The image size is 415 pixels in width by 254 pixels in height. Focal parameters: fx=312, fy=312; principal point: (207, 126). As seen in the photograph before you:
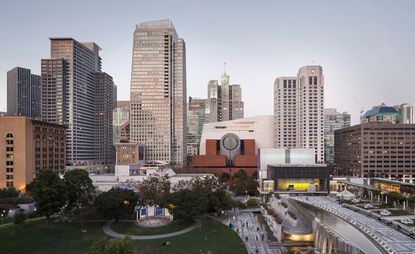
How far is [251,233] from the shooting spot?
60938 mm

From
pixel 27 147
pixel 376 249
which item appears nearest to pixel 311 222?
pixel 376 249

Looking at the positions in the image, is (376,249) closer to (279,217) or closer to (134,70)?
(279,217)

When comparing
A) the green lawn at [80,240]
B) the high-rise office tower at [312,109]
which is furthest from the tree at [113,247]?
the high-rise office tower at [312,109]

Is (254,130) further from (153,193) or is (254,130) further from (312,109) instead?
(153,193)

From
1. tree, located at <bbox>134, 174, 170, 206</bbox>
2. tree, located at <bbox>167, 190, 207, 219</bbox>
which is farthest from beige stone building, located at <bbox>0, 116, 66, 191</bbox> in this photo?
tree, located at <bbox>167, 190, 207, 219</bbox>

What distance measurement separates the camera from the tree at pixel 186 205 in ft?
210

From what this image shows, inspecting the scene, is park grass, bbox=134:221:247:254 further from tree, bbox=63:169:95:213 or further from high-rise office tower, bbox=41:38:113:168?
high-rise office tower, bbox=41:38:113:168

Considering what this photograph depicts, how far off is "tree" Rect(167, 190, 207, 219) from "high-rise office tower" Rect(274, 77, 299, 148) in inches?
4325

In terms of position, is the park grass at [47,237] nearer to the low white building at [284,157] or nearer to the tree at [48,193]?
the tree at [48,193]

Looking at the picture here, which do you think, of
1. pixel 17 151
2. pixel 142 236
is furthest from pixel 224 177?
pixel 142 236

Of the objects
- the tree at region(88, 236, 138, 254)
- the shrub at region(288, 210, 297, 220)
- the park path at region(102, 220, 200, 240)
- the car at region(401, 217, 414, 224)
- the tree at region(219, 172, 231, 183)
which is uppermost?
the tree at region(88, 236, 138, 254)

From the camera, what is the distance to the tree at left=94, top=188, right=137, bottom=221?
6556 centimetres

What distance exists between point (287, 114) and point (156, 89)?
76929 mm

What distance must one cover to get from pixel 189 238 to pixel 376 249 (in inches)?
1198
